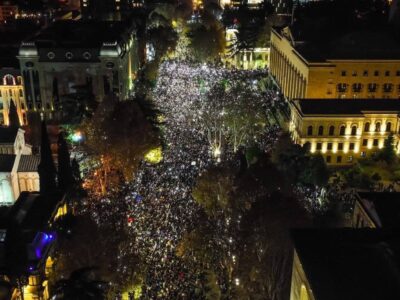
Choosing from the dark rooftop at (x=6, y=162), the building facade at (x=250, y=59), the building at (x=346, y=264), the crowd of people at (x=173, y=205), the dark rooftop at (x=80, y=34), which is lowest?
the building facade at (x=250, y=59)

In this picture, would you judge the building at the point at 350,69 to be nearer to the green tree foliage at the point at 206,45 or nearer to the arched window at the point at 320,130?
the arched window at the point at 320,130

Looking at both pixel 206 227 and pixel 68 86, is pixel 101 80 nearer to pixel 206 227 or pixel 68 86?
pixel 68 86

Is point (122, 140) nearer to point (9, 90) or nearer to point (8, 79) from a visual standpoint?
point (9, 90)

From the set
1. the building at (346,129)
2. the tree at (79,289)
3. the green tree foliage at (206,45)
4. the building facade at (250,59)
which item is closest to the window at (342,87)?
the building at (346,129)

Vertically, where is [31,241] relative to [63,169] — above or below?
above

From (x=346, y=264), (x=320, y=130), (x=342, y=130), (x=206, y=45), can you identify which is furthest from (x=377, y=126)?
(x=206, y=45)
